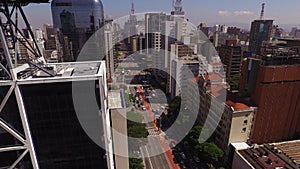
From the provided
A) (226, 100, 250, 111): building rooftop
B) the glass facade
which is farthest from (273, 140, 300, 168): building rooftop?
the glass facade

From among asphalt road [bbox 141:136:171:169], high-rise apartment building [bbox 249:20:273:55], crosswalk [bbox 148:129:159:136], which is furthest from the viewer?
high-rise apartment building [bbox 249:20:273:55]

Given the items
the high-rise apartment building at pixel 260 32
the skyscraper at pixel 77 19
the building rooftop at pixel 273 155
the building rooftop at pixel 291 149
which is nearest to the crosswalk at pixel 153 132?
the building rooftop at pixel 273 155

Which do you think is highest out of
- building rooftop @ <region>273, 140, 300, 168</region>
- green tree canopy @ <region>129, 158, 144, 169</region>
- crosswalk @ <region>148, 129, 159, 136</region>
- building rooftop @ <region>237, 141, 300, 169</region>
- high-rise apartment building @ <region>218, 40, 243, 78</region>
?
high-rise apartment building @ <region>218, 40, 243, 78</region>

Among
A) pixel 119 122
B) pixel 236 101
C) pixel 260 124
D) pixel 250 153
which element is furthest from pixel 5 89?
pixel 260 124

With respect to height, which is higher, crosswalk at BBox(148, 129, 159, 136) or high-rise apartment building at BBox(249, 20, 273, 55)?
high-rise apartment building at BBox(249, 20, 273, 55)

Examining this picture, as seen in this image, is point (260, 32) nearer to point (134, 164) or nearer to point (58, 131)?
point (134, 164)

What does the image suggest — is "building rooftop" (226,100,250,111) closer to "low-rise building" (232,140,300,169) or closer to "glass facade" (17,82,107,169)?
"low-rise building" (232,140,300,169)

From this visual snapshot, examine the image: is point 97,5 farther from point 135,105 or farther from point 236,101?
point 236,101

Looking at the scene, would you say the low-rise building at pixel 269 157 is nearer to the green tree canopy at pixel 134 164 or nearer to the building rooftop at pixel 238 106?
the building rooftop at pixel 238 106

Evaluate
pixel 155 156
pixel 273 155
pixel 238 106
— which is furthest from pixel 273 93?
pixel 155 156

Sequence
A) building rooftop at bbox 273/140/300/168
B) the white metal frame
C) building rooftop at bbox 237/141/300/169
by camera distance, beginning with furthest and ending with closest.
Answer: building rooftop at bbox 273/140/300/168, building rooftop at bbox 237/141/300/169, the white metal frame
